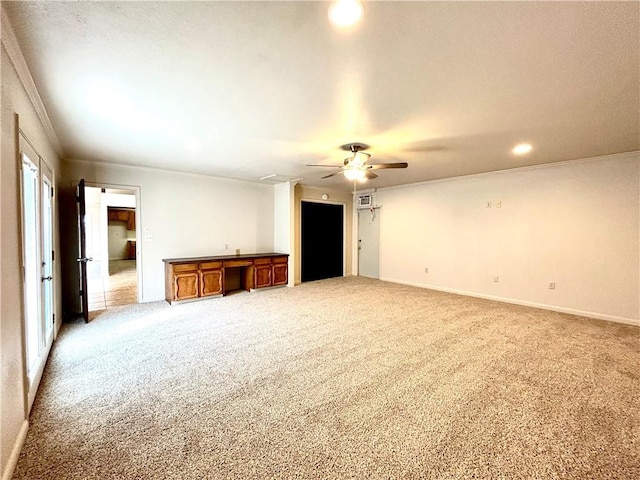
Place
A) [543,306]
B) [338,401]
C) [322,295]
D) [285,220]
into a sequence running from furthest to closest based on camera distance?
[285,220], [322,295], [543,306], [338,401]

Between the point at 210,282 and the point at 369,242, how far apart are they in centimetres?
441

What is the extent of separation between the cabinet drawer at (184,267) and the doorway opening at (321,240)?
9.30ft

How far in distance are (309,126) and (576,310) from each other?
16.9ft

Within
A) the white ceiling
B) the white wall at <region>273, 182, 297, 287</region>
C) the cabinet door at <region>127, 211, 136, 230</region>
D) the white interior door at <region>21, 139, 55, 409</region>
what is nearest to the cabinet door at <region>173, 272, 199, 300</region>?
the white interior door at <region>21, 139, 55, 409</region>

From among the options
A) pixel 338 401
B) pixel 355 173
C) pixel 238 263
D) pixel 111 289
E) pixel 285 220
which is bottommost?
pixel 338 401

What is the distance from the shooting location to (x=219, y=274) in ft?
18.3

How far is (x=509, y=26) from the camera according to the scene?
62.7 inches

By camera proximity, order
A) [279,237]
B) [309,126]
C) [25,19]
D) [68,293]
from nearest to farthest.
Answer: [25,19]
[309,126]
[68,293]
[279,237]

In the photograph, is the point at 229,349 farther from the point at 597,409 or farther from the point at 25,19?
the point at 597,409

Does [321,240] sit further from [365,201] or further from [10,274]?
[10,274]

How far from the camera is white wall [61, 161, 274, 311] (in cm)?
474

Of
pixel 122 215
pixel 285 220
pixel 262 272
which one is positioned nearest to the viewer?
pixel 262 272

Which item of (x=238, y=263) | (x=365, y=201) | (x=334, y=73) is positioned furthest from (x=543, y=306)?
(x=238, y=263)

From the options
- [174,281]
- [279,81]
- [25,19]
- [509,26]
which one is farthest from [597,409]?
[174,281]
